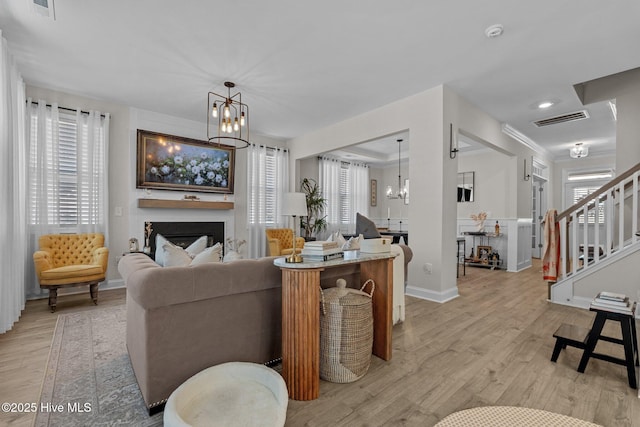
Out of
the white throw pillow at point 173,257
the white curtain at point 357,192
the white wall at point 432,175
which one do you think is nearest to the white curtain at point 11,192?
the white throw pillow at point 173,257

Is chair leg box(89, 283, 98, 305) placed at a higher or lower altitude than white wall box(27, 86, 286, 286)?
lower

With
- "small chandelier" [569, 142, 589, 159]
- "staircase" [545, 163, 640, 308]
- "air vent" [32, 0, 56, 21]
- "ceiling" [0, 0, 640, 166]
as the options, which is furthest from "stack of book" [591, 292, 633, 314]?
"small chandelier" [569, 142, 589, 159]

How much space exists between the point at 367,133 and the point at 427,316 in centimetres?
286

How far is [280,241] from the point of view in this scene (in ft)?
19.2

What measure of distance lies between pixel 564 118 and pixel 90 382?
6.73 m

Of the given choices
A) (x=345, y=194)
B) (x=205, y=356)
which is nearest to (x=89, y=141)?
(x=205, y=356)

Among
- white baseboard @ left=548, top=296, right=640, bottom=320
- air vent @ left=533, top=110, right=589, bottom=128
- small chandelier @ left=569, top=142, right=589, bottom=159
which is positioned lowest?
white baseboard @ left=548, top=296, right=640, bottom=320

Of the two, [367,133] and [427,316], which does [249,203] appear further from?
[427,316]

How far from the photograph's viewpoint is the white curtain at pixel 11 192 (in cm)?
267

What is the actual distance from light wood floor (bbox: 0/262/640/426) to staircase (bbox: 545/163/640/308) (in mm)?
423

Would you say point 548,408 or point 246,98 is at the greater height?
point 246,98

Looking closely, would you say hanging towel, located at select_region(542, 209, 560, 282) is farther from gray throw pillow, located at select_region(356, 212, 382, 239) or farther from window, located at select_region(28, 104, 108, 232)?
window, located at select_region(28, 104, 108, 232)

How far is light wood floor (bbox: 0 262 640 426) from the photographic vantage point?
1.63m

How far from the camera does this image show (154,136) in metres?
4.75
